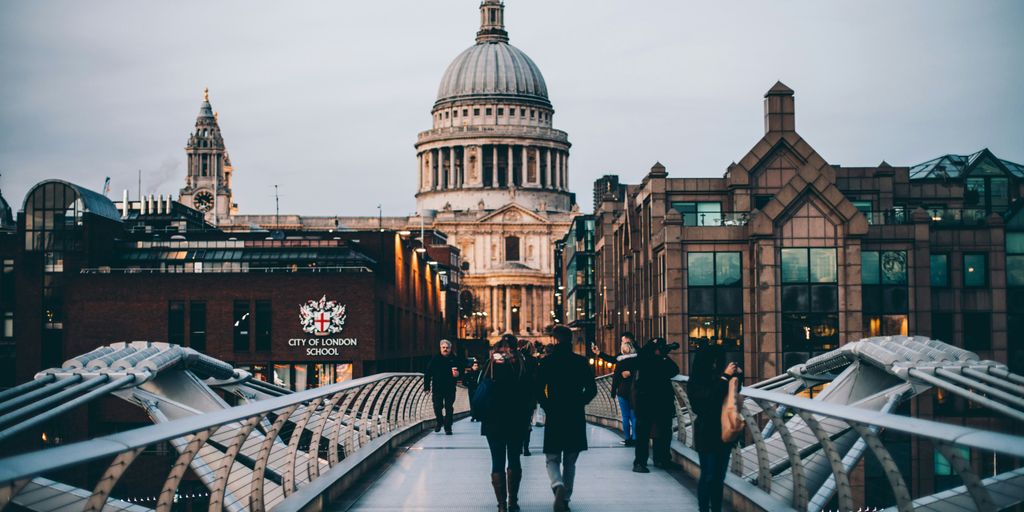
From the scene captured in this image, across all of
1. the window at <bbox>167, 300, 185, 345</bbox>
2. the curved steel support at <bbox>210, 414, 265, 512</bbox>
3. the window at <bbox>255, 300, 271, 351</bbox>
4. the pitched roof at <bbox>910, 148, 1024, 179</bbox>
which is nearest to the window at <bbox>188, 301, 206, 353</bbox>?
the window at <bbox>167, 300, 185, 345</bbox>

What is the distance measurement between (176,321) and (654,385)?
176 ft

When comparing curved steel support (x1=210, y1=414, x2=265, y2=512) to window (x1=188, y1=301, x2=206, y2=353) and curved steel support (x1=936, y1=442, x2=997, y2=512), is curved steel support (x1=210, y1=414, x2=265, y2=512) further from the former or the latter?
window (x1=188, y1=301, x2=206, y2=353)

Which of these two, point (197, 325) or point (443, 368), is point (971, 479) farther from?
point (197, 325)

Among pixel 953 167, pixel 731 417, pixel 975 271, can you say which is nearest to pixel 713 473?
pixel 731 417

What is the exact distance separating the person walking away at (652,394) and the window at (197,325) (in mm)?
52002

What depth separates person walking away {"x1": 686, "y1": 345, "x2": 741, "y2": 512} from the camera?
43.4 ft

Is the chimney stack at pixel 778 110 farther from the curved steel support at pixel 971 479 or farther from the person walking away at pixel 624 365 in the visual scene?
the curved steel support at pixel 971 479

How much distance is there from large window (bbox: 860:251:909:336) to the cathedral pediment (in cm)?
14827

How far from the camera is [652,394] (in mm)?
17234

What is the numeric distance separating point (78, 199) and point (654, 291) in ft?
122

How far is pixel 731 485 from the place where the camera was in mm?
14633

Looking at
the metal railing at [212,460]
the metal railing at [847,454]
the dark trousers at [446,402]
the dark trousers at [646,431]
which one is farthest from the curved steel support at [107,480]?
the dark trousers at [446,402]

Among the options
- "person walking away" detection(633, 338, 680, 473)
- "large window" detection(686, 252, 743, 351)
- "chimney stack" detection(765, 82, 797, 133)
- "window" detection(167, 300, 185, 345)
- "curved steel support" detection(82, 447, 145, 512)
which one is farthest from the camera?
"window" detection(167, 300, 185, 345)

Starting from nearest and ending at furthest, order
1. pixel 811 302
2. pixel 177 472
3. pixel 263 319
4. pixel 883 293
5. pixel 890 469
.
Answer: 1. pixel 177 472
2. pixel 890 469
3. pixel 811 302
4. pixel 883 293
5. pixel 263 319
